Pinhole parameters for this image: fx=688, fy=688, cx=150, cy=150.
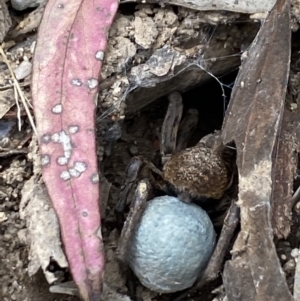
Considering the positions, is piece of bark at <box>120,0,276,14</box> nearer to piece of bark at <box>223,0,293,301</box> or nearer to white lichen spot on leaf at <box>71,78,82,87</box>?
piece of bark at <box>223,0,293,301</box>

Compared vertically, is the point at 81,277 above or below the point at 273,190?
below

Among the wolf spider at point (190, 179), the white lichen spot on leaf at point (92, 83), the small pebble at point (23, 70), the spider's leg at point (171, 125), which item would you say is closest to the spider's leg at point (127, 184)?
the wolf spider at point (190, 179)

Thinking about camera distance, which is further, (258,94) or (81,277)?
(258,94)

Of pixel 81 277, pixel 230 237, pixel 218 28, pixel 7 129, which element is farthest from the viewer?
pixel 218 28

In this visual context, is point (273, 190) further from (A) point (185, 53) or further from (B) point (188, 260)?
(A) point (185, 53)

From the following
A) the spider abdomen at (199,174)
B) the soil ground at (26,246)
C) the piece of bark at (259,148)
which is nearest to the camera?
the piece of bark at (259,148)

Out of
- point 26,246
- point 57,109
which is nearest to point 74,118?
point 57,109

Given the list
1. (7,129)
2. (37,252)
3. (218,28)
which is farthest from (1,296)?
(218,28)

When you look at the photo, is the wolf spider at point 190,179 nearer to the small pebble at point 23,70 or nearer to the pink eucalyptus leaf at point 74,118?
the pink eucalyptus leaf at point 74,118

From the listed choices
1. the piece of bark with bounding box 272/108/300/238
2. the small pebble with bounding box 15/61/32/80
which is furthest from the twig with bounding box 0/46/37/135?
the piece of bark with bounding box 272/108/300/238
